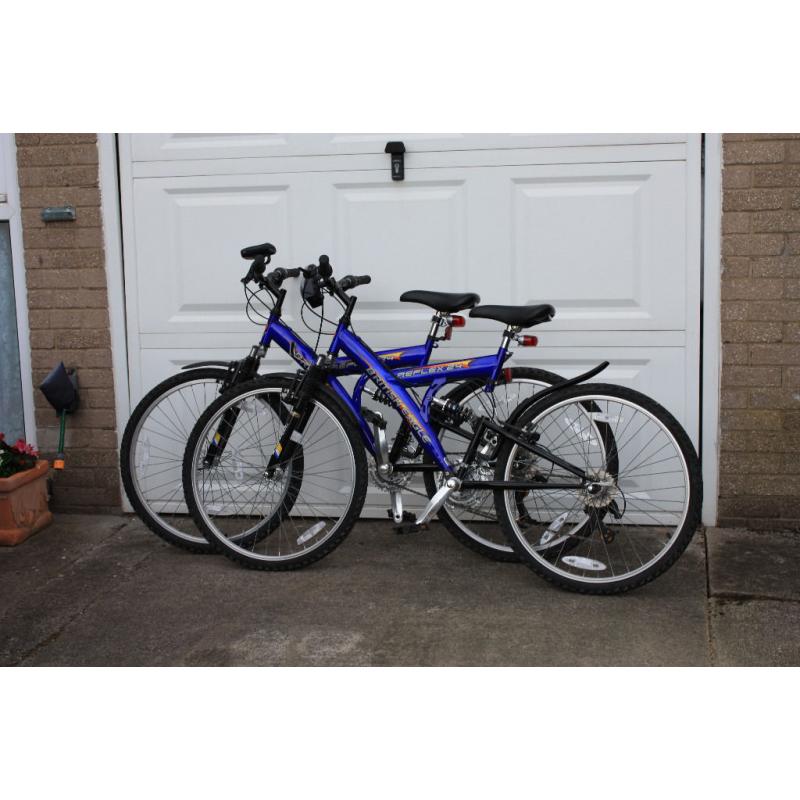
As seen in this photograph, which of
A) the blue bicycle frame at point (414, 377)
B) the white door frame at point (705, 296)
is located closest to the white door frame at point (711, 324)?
the white door frame at point (705, 296)

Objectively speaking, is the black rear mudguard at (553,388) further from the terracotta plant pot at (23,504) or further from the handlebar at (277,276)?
the terracotta plant pot at (23,504)

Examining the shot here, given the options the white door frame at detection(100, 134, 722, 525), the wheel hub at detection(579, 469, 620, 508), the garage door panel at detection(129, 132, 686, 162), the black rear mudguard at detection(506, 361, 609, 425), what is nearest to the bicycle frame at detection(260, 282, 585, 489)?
the black rear mudguard at detection(506, 361, 609, 425)

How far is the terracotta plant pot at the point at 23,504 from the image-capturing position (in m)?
4.34

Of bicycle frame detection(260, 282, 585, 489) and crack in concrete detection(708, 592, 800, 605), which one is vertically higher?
bicycle frame detection(260, 282, 585, 489)

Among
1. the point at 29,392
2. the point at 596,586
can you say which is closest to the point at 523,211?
the point at 596,586

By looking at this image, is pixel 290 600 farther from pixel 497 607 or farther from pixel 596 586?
pixel 596 586

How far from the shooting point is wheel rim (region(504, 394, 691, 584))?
3619mm

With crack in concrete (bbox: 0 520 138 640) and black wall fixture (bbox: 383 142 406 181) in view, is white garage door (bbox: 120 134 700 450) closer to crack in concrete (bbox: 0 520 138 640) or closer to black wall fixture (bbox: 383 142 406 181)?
black wall fixture (bbox: 383 142 406 181)

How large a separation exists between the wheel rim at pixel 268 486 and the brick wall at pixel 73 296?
2.09 feet

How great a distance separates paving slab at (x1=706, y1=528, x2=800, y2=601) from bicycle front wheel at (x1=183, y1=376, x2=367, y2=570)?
Answer: 140 centimetres

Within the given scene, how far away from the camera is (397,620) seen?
3453 mm

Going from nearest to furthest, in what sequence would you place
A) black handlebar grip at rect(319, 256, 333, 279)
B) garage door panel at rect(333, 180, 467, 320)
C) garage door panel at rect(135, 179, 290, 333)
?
1. black handlebar grip at rect(319, 256, 333, 279)
2. garage door panel at rect(333, 180, 467, 320)
3. garage door panel at rect(135, 179, 290, 333)

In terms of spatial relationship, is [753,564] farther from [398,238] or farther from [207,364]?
[207,364]

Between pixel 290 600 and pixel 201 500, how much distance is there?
2.04 ft
